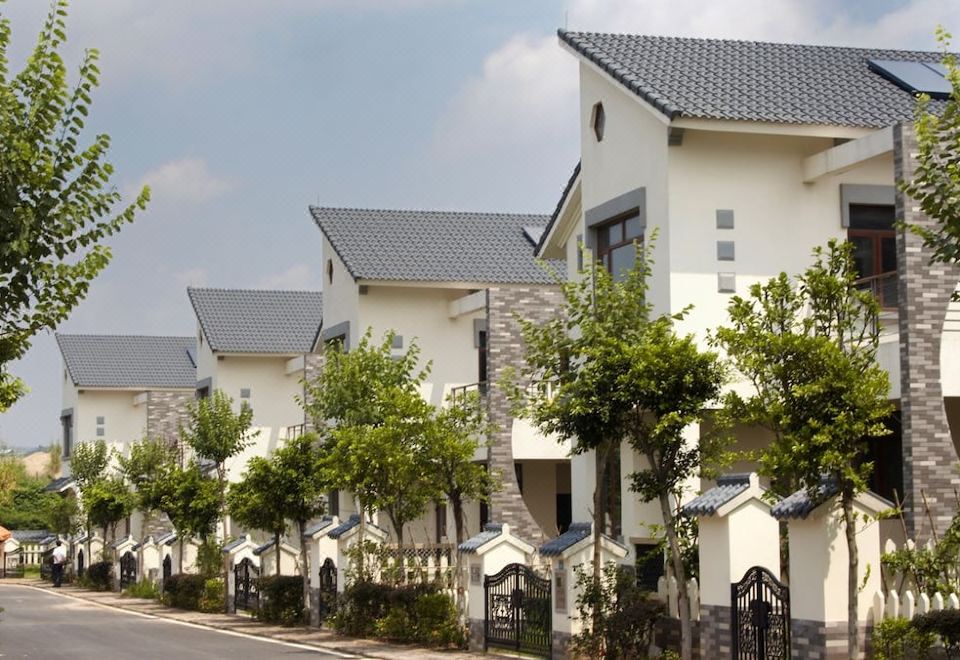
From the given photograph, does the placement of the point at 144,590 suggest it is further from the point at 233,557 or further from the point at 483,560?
the point at 483,560

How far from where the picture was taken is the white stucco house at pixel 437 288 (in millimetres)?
35688

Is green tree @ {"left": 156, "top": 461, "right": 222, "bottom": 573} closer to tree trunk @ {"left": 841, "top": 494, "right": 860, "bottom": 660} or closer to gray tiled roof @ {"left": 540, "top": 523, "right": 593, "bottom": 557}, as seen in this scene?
gray tiled roof @ {"left": 540, "top": 523, "right": 593, "bottom": 557}

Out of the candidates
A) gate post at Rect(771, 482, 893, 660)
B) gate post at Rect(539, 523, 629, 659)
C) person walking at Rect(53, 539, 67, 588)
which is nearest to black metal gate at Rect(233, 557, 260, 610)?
gate post at Rect(539, 523, 629, 659)

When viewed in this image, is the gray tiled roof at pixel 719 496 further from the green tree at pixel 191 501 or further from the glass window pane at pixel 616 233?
the green tree at pixel 191 501

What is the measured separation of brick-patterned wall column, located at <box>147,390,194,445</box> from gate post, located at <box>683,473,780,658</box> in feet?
113

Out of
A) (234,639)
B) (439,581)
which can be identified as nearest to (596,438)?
(439,581)

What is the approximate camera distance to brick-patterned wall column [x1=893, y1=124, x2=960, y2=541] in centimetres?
1770

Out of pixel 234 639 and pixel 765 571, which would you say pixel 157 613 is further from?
pixel 765 571

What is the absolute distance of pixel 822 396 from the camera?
15391 mm

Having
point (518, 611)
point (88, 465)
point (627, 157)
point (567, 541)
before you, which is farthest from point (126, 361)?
point (567, 541)

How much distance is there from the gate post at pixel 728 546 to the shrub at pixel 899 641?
2209 mm

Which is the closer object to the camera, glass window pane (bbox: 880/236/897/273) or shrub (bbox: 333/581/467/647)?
glass window pane (bbox: 880/236/897/273)

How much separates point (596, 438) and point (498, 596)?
4669 mm

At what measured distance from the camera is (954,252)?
12.3 meters
